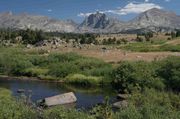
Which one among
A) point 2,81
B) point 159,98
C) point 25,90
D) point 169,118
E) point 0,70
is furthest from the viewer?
point 0,70

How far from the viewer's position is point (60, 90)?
268 feet

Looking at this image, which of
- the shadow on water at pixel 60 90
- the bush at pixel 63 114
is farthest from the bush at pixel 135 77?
the bush at pixel 63 114

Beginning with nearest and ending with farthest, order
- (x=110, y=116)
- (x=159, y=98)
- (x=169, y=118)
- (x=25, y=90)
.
Answer: (x=169, y=118)
(x=110, y=116)
(x=159, y=98)
(x=25, y=90)

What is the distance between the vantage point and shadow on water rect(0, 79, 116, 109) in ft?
229

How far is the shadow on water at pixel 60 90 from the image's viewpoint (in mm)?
69875

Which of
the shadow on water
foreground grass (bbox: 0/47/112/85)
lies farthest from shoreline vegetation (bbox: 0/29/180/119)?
the shadow on water

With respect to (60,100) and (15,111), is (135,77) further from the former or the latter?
(15,111)

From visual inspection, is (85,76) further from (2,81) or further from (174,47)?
(174,47)

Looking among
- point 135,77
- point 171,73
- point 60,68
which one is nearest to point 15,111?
point 135,77

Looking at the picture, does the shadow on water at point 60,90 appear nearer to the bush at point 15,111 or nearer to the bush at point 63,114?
the bush at point 15,111

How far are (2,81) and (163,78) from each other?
35405 mm

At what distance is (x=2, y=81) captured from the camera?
92.6 meters

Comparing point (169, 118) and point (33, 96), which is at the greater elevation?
point (169, 118)

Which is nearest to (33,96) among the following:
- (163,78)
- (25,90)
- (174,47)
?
(25,90)
